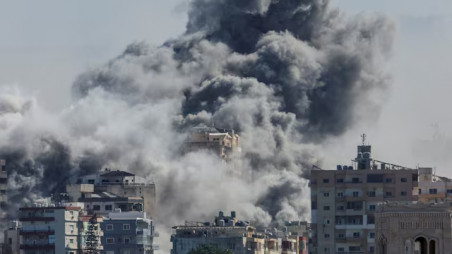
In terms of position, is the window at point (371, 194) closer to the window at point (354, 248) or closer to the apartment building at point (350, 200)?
the apartment building at point (350, 200)

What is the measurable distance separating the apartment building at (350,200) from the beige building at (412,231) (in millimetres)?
73948

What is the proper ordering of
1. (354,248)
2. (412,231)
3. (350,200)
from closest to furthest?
1. (412,231)
2. (354,248)
3. (350,200)

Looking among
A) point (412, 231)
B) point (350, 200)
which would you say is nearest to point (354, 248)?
point (350, 200)

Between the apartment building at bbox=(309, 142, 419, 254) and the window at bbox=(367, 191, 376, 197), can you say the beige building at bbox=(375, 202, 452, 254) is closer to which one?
the apartment building at bbox=(309, 142, 419, 254)

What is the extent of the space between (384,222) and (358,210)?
78391mm

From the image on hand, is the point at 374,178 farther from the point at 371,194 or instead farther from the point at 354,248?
the point at 354,248

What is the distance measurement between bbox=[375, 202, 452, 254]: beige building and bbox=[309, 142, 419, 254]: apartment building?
243 ft

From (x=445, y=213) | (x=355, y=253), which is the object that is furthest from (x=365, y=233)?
(x=445, y=213)

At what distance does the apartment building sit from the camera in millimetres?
188375

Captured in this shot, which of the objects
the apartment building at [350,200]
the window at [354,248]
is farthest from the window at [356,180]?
the window at [354,248]

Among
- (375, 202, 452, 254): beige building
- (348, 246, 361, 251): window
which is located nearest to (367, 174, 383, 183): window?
(348, 246, 361, 251): window

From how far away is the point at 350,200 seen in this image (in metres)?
192

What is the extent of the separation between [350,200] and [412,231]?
79701mm

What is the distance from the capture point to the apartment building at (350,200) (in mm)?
188375
